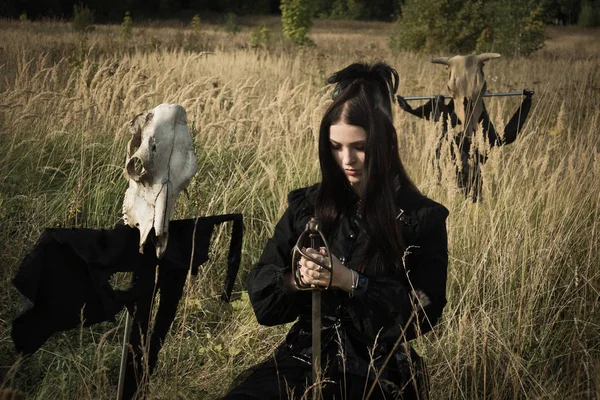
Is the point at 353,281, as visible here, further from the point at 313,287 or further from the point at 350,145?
the point at 350,145

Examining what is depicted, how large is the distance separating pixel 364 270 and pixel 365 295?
174mm

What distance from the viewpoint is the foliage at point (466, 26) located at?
49.4ft

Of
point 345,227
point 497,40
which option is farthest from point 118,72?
point 497,40

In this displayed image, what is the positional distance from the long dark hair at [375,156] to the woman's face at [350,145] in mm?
16

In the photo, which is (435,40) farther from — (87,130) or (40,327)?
(40,327)

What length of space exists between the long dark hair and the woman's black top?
0.04 m

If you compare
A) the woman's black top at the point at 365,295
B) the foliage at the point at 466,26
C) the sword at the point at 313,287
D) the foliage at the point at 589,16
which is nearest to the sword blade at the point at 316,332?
the sword at the point at 313,287

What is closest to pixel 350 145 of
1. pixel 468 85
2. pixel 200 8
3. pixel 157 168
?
pixel 157 168

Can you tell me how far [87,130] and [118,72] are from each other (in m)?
0.48

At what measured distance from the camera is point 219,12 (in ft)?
144

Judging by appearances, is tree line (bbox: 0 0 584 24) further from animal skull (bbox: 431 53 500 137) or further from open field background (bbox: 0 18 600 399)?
animal skull (bbox: 431 53 500 137)

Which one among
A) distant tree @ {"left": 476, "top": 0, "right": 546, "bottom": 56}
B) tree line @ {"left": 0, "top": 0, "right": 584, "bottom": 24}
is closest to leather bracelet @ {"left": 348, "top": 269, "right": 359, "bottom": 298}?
distant tree @ {"left": 476, "top": 0, "right": 546, "bottom": 56}

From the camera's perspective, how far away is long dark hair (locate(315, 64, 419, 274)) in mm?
1850

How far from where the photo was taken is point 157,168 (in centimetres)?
154
